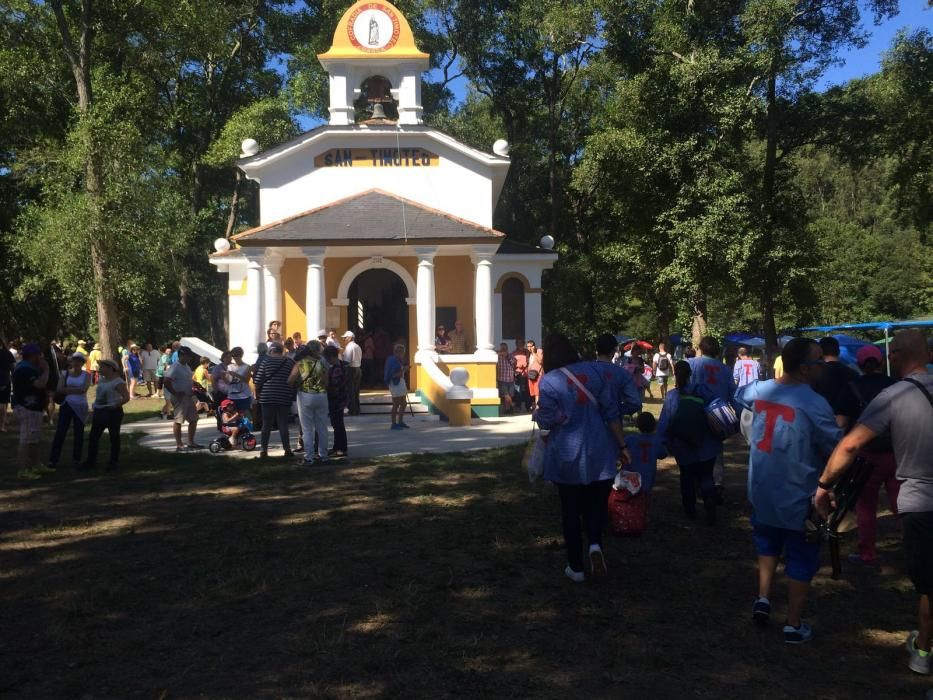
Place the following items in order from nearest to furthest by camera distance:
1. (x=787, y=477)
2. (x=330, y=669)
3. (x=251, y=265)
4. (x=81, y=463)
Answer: (x=330, y=669) < (x=787, y=477) < (x=81, y=463) < (x=251, y=265)

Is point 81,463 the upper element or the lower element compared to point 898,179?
lower

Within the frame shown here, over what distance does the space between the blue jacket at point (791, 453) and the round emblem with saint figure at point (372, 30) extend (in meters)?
20.5

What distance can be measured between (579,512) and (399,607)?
55.1 inches

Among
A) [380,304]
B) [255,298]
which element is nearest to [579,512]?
[255,298]

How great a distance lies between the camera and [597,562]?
238 inches

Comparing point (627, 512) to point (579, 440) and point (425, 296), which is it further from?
point (425, 296)

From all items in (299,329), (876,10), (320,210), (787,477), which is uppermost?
(876,10)

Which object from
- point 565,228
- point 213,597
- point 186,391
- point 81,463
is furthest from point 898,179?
point 213,597

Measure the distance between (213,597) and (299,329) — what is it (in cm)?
1644

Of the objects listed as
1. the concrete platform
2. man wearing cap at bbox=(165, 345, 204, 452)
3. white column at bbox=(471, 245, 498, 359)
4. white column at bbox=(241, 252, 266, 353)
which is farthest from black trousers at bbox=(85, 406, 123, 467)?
white column at bbox=(471, 245, 498, 359)

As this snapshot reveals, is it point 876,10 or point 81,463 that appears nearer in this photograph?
point 81,463

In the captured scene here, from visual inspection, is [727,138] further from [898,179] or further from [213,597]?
[213,597]

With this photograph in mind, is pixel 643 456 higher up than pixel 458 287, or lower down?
lower down

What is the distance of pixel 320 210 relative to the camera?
20938 mm
